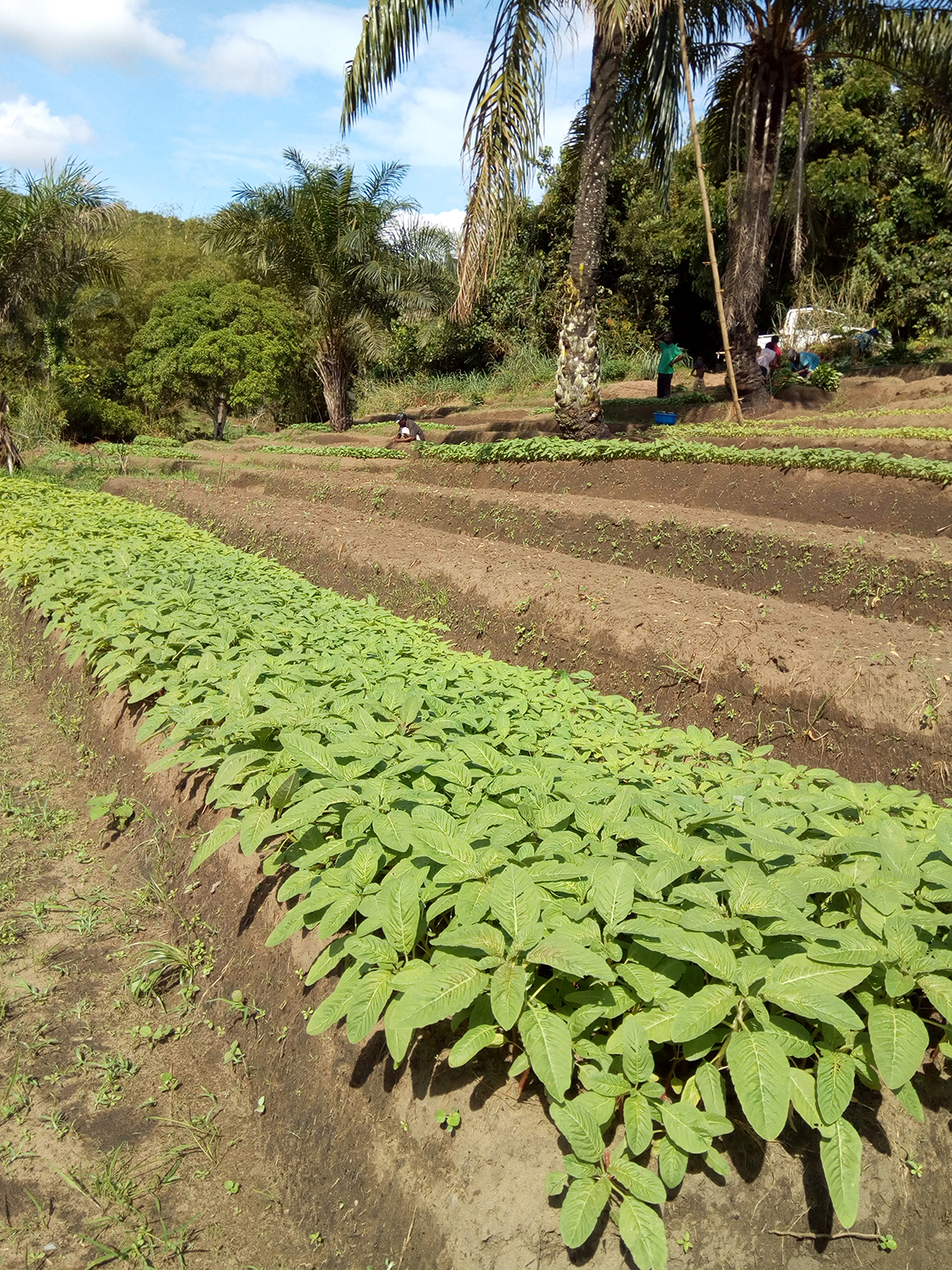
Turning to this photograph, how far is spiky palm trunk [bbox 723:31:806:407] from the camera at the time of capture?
12.9m

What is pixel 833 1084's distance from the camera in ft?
5.25

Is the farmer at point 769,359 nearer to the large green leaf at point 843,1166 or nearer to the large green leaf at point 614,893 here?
the large green leaf at point 614,893

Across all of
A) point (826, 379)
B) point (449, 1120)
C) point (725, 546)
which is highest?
point (826, 379)

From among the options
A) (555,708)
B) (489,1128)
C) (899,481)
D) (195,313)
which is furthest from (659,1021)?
(195,313)

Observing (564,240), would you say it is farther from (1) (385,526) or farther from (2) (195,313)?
(1) (385,526)

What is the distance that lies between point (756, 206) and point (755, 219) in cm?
20

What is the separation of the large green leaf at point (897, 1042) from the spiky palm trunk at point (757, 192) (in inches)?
537

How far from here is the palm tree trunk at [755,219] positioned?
13023 millimetres

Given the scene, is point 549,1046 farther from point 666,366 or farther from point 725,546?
point 666,366

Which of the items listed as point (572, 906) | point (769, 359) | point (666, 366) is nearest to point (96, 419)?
point (666, 366)

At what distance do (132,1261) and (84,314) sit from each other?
28513 millimetres

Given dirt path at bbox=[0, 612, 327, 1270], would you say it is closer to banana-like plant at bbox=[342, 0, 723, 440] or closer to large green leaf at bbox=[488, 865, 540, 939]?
large green leaf at bbox=[488, 865, 540, 939]

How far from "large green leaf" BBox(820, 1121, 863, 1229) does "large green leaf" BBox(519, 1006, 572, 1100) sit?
47cm

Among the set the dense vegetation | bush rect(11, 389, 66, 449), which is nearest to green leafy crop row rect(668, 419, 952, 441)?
the dense vegetation
